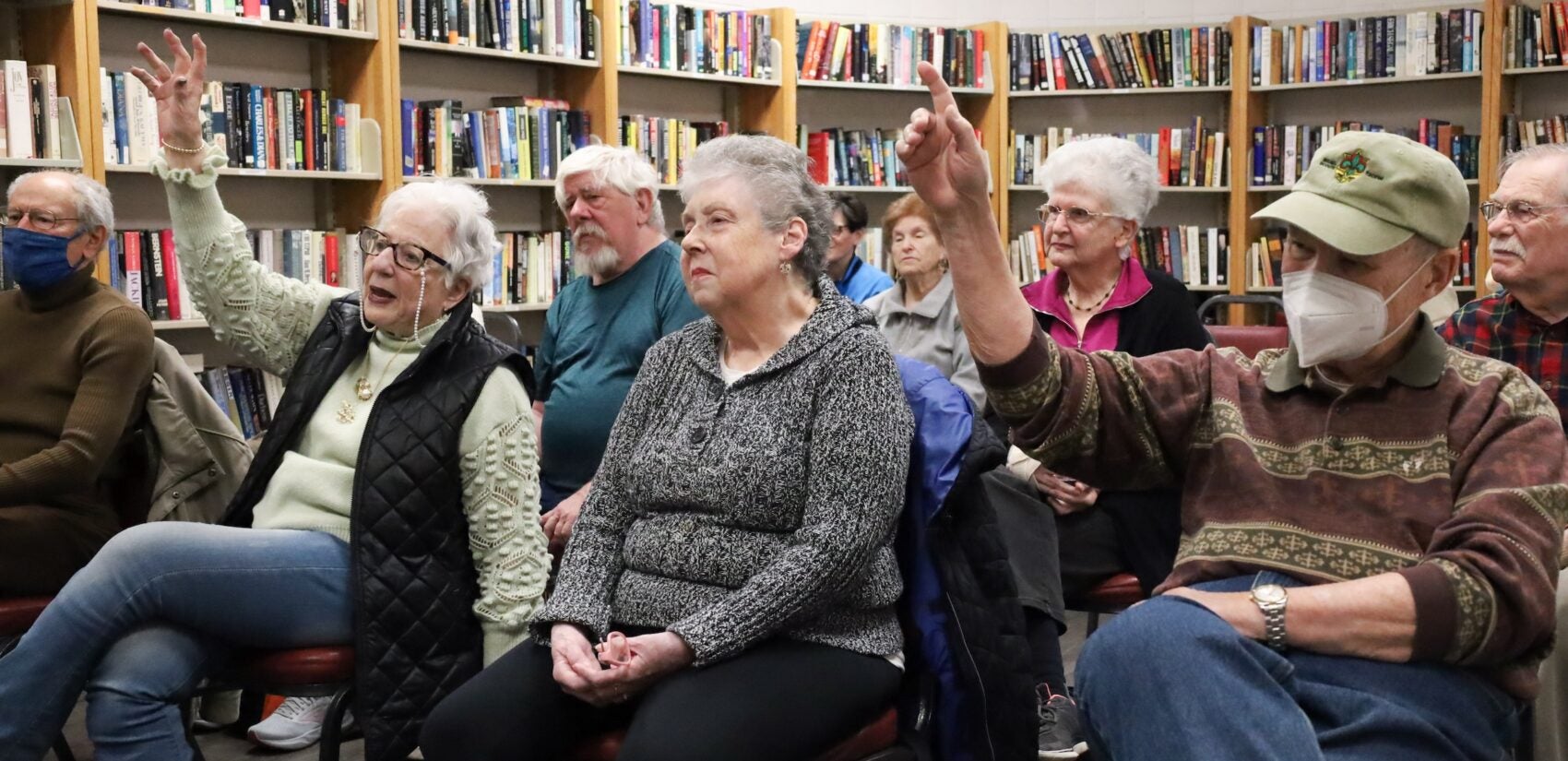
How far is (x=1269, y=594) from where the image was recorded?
5.11ft

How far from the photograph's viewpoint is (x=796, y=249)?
2.20 meters

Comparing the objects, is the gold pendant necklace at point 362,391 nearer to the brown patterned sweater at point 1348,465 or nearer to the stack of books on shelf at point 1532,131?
the brown patterned sweater at point 1348,465

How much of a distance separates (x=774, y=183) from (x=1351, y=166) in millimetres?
870

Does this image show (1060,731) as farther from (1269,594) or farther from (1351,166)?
(1351,166)

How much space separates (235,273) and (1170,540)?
173cm

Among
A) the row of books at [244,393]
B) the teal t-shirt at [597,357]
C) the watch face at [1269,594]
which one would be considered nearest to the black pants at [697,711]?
the watch face at [1269,594]

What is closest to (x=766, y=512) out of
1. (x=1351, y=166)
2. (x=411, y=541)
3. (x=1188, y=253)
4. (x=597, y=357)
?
(x=411, y=541)

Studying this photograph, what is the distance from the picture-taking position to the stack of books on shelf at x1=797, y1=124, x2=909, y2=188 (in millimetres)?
6391

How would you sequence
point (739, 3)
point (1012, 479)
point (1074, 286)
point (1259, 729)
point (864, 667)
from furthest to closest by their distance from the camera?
1. point (739, 3)
2. point (1074, 286)
3. point (1012, 479)
4. point (864, 667)
5. point (1259, 729)

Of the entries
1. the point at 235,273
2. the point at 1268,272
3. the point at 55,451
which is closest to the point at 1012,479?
the point at 235,273

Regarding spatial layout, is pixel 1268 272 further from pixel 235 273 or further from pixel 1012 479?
pixel 235 273

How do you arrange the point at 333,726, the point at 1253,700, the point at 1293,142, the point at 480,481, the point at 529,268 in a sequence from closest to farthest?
the point at 1253,700 → the point at 333,726 → the point at 480,481 → the point at 529,268 → the point at 1293,142

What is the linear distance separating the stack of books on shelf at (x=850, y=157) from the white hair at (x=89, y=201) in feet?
11.8

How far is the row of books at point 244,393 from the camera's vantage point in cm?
443
